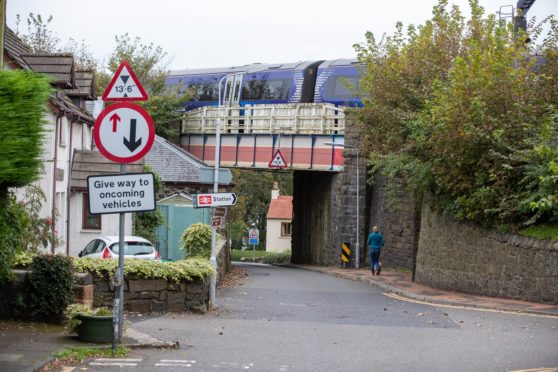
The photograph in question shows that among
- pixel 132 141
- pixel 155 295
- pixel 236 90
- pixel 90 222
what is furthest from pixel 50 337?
pixel 236 90

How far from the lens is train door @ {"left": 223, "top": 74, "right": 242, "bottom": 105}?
43844 mm

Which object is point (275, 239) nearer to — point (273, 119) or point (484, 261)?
point (273, 119)

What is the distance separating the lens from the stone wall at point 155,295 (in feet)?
53.6

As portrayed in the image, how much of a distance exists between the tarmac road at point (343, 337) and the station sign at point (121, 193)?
1.81 meters

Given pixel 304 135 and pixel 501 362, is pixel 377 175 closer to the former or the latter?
pixel 304 135

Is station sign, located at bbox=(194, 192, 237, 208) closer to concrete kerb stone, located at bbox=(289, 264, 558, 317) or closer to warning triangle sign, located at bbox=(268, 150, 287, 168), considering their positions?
concrete kerb stone, located at bbox=(289, 264, 558, 317)

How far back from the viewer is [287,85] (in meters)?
41.6

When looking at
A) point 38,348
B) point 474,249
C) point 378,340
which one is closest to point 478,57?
point 474,249

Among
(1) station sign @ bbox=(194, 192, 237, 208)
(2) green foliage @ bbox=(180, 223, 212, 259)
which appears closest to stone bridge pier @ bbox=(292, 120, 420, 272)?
(2) green foliage @ bbox=(180, 223, 212, 259)

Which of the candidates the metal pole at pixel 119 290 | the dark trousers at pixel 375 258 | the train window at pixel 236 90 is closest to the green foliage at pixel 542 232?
the dark trousers at pixel 375 258

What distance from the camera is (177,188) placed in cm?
3638

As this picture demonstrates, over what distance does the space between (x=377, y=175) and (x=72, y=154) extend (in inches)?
583

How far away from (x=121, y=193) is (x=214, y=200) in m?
7.70

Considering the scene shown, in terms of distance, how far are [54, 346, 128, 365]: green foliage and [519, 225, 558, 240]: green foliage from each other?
11810mm
